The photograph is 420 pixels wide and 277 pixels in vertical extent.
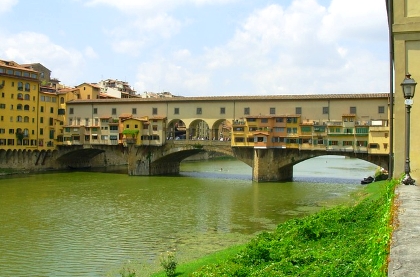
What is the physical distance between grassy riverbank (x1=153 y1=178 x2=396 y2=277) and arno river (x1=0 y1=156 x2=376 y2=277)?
5.03m

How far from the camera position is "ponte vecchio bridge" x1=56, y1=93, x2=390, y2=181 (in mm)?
42312

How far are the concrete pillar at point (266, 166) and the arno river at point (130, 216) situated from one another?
1682mm

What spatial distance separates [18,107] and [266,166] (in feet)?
98.3

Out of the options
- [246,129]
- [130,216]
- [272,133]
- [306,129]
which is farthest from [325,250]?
[246,129]

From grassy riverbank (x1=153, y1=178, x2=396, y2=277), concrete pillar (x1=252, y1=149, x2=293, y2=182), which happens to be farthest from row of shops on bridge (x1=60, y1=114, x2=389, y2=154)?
grassy riverbank (x1=153, y1=178, x2=396, y2=277)

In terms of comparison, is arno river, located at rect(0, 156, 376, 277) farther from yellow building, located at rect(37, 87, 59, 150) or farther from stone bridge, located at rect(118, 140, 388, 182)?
yellow building, located at rect(37, 87, 59, 150)

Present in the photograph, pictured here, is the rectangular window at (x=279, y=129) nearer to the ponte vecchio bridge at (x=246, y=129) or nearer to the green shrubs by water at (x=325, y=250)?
the ponte vecchio bridge at (x=246, y=129)

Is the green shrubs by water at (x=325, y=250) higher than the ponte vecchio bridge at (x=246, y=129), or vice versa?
the ponte vecchio bridge at (x=246, y=129)

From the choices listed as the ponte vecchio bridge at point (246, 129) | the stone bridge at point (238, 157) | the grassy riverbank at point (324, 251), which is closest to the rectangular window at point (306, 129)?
the ponte vecchio bridge at point (246, 129)

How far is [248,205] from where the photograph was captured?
2997cm

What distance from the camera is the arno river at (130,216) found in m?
17.0

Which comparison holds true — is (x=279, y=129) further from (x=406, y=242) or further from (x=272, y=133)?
(x=406, y=242)

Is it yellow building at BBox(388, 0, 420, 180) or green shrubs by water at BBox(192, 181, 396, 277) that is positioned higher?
yellow building at BBox(388, 0, 420, 180)

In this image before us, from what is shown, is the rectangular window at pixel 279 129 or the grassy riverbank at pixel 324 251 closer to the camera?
the grassy riverbank at pixel 324 251
